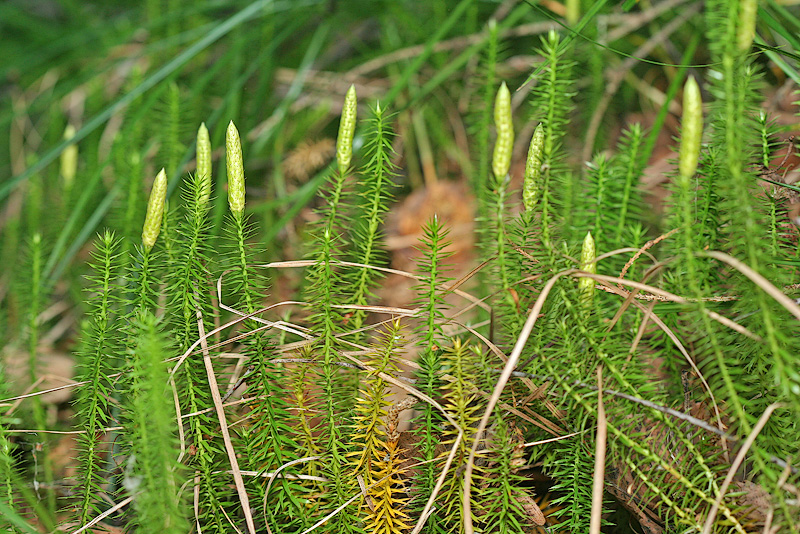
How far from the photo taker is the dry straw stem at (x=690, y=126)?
912 millimetres

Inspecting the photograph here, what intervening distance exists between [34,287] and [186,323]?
2.05 feet

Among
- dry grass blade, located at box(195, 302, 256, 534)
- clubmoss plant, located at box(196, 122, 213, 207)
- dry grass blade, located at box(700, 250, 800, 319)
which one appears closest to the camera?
dry grass blade, located at box(700, 250, 800, 319)

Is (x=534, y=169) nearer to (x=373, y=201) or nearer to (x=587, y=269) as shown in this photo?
(x=587, y=269)

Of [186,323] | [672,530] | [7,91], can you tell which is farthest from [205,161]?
[7,91]

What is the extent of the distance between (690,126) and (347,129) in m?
0.59

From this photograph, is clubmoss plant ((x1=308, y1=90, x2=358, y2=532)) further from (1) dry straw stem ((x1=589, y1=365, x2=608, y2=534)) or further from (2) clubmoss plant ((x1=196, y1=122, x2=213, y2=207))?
(1) dry straw stem ((x1=589, y1=365, x2=608, y2=534))

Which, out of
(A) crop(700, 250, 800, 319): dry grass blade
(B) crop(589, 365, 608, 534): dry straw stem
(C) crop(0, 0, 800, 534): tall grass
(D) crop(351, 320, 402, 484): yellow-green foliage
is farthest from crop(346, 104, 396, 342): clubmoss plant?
(A) crop(700, 250, 800, 319): dry grass blade

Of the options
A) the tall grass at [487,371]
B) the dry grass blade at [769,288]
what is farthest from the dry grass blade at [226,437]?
the dry grass blade at [769,288]

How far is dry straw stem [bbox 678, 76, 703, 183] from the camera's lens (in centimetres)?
91

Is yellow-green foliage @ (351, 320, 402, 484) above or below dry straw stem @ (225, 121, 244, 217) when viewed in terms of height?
below

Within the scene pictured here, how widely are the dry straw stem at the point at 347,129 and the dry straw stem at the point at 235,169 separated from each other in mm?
187

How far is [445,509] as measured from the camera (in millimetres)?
1188

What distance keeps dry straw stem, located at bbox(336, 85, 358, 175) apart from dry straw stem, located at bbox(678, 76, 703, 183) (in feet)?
1.81

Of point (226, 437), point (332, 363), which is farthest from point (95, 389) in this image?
point (332, 363)
